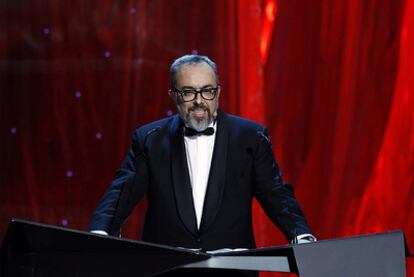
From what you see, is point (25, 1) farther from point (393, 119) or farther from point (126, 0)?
point (393, 119)

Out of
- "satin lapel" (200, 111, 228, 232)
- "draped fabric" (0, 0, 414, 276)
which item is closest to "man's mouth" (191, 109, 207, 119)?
"satin lapel" (200, 111, 228, 232)

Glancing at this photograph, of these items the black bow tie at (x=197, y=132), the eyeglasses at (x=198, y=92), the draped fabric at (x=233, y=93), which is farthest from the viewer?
the draped fabric at (x=233, y=93)

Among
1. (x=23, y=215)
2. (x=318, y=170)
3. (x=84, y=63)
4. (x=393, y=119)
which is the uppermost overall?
(x=84, y=63)

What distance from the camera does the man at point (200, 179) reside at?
2402mm

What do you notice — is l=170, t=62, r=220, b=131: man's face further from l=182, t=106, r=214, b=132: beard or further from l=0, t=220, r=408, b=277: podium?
l=0, t=220, r=408, b=277: podium

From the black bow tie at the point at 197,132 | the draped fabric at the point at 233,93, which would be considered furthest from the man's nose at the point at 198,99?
the draped fabric at the point at 233,93

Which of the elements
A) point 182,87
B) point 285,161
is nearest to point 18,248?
point 182,87

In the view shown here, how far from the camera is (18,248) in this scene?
72.9 inches

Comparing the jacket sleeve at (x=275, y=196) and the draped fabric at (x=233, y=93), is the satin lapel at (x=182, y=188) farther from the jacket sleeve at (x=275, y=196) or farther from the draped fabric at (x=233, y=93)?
the draped fabric at (x=233, y=93)

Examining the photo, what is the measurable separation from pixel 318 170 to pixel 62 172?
53.3 inches

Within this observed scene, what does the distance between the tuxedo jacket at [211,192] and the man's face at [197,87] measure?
12cm

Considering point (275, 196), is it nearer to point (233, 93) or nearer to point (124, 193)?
point (124, 193)

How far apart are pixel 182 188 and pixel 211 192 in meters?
0.09

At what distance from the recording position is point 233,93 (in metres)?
3.96
